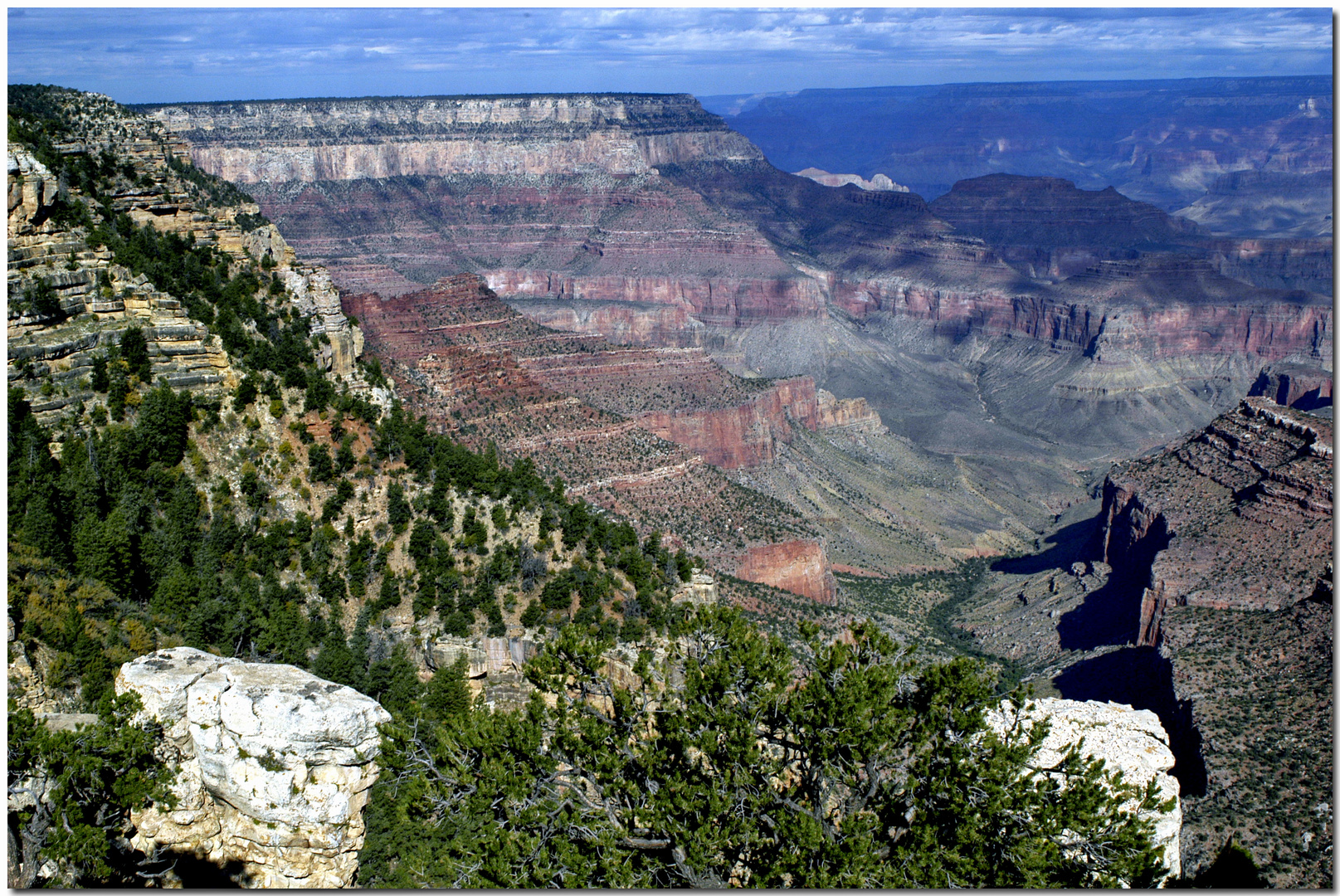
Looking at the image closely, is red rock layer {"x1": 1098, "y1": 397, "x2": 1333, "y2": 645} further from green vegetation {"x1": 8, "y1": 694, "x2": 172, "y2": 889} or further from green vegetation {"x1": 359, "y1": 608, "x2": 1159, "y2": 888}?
green vegetation {"x1": 8, "y1": 694, "x2": 172, "y2": 889}

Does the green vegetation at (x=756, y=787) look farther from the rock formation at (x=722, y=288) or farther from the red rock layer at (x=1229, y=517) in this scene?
the rock formation at (x=722, y=288)

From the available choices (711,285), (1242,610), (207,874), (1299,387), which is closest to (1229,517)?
(1242,610)

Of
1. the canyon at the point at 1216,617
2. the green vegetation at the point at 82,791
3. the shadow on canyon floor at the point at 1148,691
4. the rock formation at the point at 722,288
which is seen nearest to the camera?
the green vegetation at the point at 82,791

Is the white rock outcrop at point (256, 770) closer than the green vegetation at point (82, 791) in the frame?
No

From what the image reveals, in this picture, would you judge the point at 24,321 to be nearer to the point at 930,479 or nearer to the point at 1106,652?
the point at 1106,652

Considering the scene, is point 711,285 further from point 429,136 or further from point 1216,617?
point 1216,617

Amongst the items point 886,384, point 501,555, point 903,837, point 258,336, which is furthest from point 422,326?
point 886,384

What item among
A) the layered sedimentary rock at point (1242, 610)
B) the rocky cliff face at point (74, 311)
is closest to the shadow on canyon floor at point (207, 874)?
the rocky cliff face at point (74, 311)
